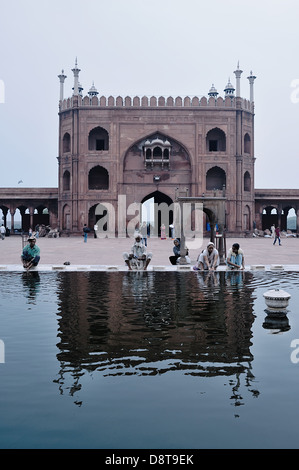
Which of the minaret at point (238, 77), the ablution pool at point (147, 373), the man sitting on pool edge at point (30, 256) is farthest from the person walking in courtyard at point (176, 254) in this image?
the minaret at point (238, 77)

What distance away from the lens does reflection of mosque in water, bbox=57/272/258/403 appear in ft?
13.2

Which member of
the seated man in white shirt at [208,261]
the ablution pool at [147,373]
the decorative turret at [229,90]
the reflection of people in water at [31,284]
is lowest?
the ablution pool at [147,373]

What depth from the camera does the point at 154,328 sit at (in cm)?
540

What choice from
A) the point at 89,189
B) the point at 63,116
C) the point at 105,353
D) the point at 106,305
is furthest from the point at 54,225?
the point at 105,353

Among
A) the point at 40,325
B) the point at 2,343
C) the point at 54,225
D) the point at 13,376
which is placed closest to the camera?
the point at 13,376

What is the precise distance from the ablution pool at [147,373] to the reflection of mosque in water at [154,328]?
1 centimetres

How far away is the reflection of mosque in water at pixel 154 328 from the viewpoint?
4.03 metres

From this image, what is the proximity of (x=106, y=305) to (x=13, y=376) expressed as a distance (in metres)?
3.11

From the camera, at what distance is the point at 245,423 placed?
299 cm

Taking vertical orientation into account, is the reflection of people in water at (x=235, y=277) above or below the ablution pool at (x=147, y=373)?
above

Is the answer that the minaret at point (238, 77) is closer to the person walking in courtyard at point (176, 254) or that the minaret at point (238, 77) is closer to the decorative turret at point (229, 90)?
the decorative turret at point (229, 90)

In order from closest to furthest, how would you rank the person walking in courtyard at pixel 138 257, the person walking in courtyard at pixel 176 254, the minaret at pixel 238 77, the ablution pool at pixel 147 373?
the ablution pool at pixel 147 373 < the person walking in courtyard at pixel 138 257 < the person walking in courtyard at pixel 176 254 < the minaret at pixel 238 77
